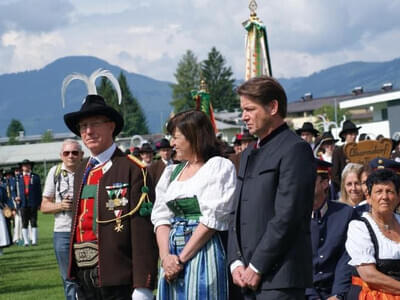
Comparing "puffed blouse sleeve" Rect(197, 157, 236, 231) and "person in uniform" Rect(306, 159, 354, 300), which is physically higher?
"puffed blouse sleeve" Rect(197, 157, 236, 231)

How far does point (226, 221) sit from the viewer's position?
5.32 meters

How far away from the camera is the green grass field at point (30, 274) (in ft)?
39.5

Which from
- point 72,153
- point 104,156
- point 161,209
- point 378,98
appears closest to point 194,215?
point 161,209

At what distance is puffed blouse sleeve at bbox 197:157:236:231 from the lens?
5.25 m

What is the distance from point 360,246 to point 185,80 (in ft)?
342

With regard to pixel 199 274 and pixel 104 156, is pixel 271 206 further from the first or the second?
pixel 104 156

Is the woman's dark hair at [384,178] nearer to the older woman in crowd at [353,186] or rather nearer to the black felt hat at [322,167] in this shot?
the black felt hat at [322,167]

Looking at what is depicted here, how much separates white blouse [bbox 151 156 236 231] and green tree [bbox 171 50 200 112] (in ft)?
333

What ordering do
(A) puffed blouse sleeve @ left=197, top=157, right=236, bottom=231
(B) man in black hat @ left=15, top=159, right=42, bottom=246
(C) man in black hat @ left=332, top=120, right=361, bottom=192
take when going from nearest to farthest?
1. (A) puffed blouse sleeve @ left=197, top=157, right=236, bottom=231
2. (C) man in black hat @ left=332, top=120, right=361, bottom=192
3. (B) man in black hat @ left=15, top=159, right=42, bottom=246

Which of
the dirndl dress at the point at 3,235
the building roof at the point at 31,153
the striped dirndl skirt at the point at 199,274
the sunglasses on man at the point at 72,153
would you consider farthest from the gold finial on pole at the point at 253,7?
the building roof at the point at 31,153

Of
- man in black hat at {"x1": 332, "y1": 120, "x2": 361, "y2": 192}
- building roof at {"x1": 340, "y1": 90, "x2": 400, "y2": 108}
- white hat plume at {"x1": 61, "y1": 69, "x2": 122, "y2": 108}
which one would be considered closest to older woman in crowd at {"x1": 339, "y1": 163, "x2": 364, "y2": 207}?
white hat plume at {"x1": 61, "y1": 69, "x2": 122, "y2": 108}

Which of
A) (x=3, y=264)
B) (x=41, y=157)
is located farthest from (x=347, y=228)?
(x=41, y=157)

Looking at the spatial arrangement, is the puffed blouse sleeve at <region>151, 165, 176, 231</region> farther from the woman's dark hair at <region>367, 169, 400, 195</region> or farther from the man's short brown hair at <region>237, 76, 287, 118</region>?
the woman's dark hair at <region>367, 169, 400, 195</region>

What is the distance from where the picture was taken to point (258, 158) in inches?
196
